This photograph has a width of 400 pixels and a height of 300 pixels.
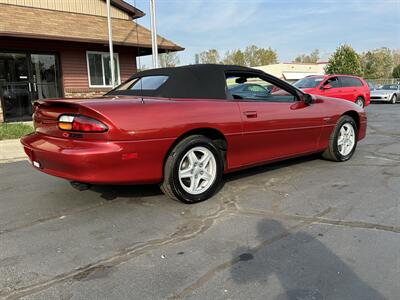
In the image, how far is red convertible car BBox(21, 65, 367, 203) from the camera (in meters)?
3.53

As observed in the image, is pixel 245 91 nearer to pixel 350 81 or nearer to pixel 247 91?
pixel 247 91

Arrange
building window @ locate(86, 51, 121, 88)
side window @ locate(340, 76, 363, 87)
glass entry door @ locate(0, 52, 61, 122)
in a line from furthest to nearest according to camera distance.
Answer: side window @ locate(340, 76, 363, 87) < building window @ locate(86, 51, 121, 88) < glass entry door @ locate(0, 52, 61, 122)

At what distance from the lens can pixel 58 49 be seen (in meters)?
13.6

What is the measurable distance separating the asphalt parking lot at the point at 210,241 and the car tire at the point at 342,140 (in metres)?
0.80

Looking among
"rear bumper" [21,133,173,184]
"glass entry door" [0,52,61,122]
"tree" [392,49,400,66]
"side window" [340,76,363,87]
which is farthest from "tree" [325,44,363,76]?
"tree" [392,49,400,66]

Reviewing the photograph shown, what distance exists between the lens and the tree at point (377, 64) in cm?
6372

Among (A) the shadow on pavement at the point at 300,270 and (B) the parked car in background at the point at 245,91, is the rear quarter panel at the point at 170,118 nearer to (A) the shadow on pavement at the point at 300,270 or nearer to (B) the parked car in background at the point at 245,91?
(B) the parked car in background at the point at 245,91

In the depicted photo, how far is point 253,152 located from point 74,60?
453 inches

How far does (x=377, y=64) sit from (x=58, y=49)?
62.5 meters

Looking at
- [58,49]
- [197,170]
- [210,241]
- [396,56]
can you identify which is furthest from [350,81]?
[396,56]

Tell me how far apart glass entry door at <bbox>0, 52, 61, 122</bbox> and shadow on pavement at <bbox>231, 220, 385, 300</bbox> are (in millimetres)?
12090

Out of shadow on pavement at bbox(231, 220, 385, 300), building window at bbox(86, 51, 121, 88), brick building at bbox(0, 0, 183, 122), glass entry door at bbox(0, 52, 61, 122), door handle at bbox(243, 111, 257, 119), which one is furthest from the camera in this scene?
building window at bbox(86, 51, 121, 88)

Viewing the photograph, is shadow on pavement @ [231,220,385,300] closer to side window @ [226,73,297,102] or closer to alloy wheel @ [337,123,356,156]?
side window @ [226,73,297,102]

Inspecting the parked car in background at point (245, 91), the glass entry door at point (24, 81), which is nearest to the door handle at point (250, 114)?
the parked car in background at point (245, 91)
